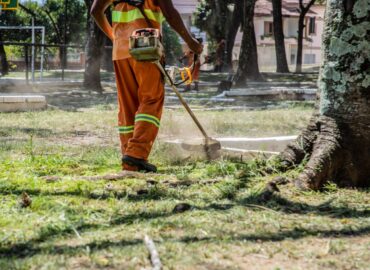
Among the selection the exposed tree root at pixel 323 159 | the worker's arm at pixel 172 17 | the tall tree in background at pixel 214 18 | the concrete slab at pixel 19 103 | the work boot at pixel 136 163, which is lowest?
the concrete slab at pixel 19 103

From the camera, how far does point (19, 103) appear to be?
454 inches

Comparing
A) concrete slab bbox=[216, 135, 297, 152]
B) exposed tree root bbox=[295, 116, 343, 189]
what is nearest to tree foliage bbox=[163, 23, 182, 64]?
concrete slab bbox=[216, 135, 297, 152]

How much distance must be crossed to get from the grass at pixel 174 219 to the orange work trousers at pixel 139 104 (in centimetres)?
31

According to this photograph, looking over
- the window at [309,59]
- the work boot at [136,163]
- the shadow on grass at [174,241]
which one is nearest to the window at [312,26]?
the window at [309,59]

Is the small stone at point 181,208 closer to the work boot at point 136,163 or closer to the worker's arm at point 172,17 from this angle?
the work boot at point 136,163

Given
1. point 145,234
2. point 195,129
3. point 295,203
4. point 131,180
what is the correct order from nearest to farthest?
point 145,234, point 295,203, point 131,180, point 195,129

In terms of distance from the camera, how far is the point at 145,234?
133 inches

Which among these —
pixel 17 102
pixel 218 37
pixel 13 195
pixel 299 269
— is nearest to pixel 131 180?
pixel 13 195

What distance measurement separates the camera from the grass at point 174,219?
3.04 m

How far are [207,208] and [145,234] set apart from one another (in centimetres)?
71

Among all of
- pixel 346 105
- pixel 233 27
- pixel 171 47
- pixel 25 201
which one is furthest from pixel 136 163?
pixel 171 47

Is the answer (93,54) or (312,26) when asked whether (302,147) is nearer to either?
(93,54)

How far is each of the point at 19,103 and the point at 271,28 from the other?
54341 millimetres

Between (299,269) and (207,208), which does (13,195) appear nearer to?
(207,208)
